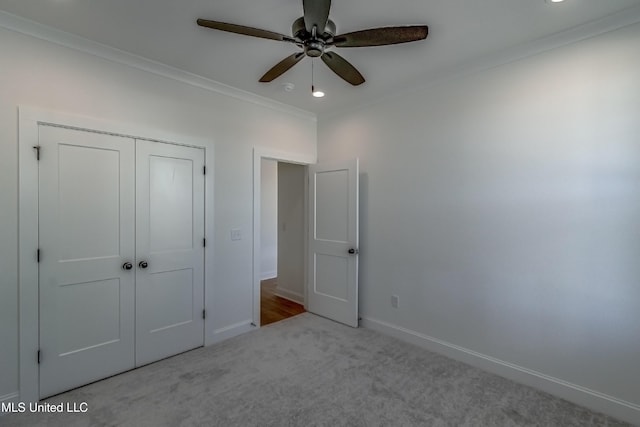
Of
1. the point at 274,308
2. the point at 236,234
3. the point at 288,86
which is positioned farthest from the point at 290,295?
the point at 288,86

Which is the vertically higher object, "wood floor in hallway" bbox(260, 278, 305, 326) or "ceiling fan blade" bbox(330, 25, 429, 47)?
"ceiling fan blade" bbox(330, 25, 429, 47)

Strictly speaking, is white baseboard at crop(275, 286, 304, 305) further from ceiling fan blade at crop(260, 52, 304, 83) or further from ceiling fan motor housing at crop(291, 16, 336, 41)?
ceiling fan motor housing at crop(291, 16, 336, 41)

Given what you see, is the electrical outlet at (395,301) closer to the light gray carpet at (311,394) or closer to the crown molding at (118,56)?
the light gray carpet at (311,394)

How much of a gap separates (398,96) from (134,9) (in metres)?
2.47

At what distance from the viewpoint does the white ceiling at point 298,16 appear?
1938mm

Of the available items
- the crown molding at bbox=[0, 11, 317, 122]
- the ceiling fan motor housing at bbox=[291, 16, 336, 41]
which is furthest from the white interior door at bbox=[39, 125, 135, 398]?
the ceiling fan motor housing at bbox=[291, 16, 336, 41]

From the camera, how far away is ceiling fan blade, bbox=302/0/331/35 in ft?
4.80

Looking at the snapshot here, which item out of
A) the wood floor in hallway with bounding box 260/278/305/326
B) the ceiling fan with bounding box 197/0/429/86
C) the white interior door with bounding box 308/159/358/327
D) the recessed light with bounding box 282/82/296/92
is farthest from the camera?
the wood floor in hallway with bounding box 260/278/305/326

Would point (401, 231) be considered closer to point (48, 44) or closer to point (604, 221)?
point (604, 221)

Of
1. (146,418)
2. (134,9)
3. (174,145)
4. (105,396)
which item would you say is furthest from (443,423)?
(134,9)

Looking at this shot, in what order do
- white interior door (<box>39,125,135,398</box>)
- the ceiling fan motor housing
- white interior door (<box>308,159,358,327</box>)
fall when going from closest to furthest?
the ceiling fan motor housing → white interior door (<box>39,125,135,398</box>) → white interior door (<box>308,159,358,327</box>)

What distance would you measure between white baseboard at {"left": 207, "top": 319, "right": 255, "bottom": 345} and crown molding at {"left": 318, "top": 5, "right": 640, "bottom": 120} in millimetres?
3003

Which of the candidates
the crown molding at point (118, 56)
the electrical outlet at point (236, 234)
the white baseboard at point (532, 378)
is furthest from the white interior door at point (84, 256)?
the white baseboard at point (532, 378)

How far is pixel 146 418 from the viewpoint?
2.00 m
